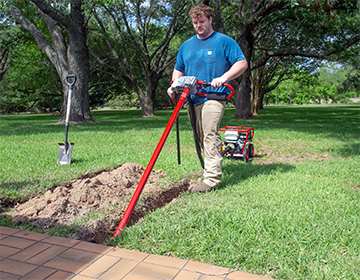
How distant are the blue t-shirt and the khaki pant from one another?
0.51 feet

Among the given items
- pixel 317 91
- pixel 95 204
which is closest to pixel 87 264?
pixel 95 204

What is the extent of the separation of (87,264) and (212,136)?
6.73 ft

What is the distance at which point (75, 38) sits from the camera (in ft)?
47.3

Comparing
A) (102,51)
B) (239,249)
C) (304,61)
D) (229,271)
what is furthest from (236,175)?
(102,51)

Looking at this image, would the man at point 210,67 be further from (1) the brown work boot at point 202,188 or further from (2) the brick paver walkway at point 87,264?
(2) the brick paver walkway at point 87,264

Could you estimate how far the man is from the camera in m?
3.70

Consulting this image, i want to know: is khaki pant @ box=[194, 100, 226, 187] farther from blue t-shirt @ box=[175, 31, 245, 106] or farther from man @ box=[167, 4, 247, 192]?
blue t-shirt @ box=[175, 31, 245, 106]

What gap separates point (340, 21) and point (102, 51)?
16687 millimetres

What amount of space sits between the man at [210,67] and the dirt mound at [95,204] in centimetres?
55

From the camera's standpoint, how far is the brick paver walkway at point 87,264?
2.10 metres

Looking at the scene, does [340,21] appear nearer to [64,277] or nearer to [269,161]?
[269,161]

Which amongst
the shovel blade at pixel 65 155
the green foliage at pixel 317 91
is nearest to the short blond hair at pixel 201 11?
the shovel blade at pixel 65 155

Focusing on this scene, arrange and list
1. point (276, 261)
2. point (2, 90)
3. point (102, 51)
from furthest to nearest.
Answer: point (2, 90) < point (102, 51) < point (276, 261)

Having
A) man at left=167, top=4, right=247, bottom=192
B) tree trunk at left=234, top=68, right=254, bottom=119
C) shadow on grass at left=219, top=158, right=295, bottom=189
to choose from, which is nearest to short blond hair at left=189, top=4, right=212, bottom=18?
man at left=167, top=4, right=247, bottom=192
